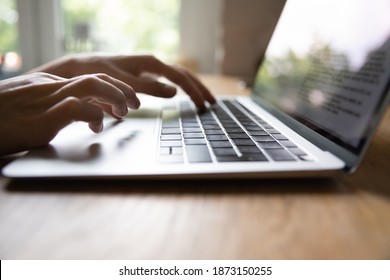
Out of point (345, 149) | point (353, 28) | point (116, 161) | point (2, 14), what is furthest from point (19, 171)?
point (2, 14)

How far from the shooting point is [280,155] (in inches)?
13.9

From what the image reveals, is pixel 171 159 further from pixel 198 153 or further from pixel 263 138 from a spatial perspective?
pixel 263 138

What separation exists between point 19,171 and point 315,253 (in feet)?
0.85

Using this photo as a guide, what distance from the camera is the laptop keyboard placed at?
349 mm

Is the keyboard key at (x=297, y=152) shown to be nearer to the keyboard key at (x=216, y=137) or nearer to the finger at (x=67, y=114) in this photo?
the keyboard key at (x=216, y=137)

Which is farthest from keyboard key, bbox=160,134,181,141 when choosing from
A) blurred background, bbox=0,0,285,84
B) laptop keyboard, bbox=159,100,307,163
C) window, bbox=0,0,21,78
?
window, bbox=0,0,21,78

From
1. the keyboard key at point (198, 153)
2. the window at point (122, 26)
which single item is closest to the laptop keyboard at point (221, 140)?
the keyboard key at point (198, 153)

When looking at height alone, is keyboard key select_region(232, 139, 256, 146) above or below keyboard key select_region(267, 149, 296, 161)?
below

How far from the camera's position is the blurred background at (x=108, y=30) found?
200cm


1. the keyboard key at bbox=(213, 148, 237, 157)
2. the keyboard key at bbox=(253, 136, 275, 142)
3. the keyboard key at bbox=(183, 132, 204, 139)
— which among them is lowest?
the keyboard key at bbox=(183, 132, 204, 139)

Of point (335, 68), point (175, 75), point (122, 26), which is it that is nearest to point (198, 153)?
point (335, 68)

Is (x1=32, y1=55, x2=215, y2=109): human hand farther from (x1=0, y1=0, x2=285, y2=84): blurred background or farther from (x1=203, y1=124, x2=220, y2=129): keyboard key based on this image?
(x1=0, y1=0, x2=285, y2=84): blurred background

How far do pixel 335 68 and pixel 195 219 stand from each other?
0.31 metres

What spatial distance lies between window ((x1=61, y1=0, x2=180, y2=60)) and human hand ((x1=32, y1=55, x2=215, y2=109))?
139 centimetres
